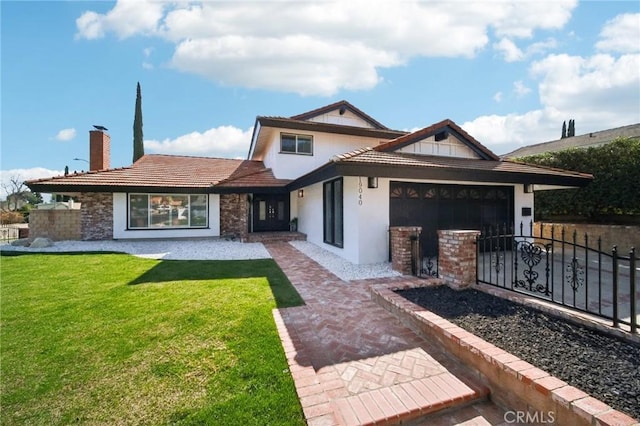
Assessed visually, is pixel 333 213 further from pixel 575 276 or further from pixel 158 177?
pixel 158 177

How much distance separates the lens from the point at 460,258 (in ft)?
19.6

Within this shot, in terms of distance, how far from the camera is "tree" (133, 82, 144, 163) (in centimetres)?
2962

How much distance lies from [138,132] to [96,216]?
18920 millimetres

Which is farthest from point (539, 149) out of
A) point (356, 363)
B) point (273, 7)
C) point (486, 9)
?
point (356, 363)

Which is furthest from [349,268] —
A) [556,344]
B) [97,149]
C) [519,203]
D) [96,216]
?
[97,149]

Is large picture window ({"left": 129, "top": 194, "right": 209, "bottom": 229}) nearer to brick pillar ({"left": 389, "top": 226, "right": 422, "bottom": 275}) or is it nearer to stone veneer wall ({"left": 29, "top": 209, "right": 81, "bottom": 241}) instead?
stone veneer wall ({"left": 29, "top": 209, "right": 81, "bottom": 241})

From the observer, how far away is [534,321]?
432 centimetres

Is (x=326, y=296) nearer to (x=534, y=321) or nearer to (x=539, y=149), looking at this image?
(x=534, y=321)

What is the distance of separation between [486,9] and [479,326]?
7.77 metres

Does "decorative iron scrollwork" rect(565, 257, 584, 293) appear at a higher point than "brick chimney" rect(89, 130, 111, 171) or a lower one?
lower

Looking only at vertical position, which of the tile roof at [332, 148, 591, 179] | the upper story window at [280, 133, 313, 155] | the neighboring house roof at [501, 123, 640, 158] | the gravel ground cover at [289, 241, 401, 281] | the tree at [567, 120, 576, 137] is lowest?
the gravel ground cover at [289, 241, 401, 281]

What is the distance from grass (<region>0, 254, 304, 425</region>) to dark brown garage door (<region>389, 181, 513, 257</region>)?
4.98 metres

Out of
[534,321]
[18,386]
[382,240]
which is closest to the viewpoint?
[18,386]

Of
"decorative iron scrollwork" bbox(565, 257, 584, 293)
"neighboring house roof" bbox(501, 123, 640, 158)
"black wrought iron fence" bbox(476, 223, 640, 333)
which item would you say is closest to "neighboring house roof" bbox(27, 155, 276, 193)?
"black wrought iron fence" bbox(476, 223, 640, 333)
